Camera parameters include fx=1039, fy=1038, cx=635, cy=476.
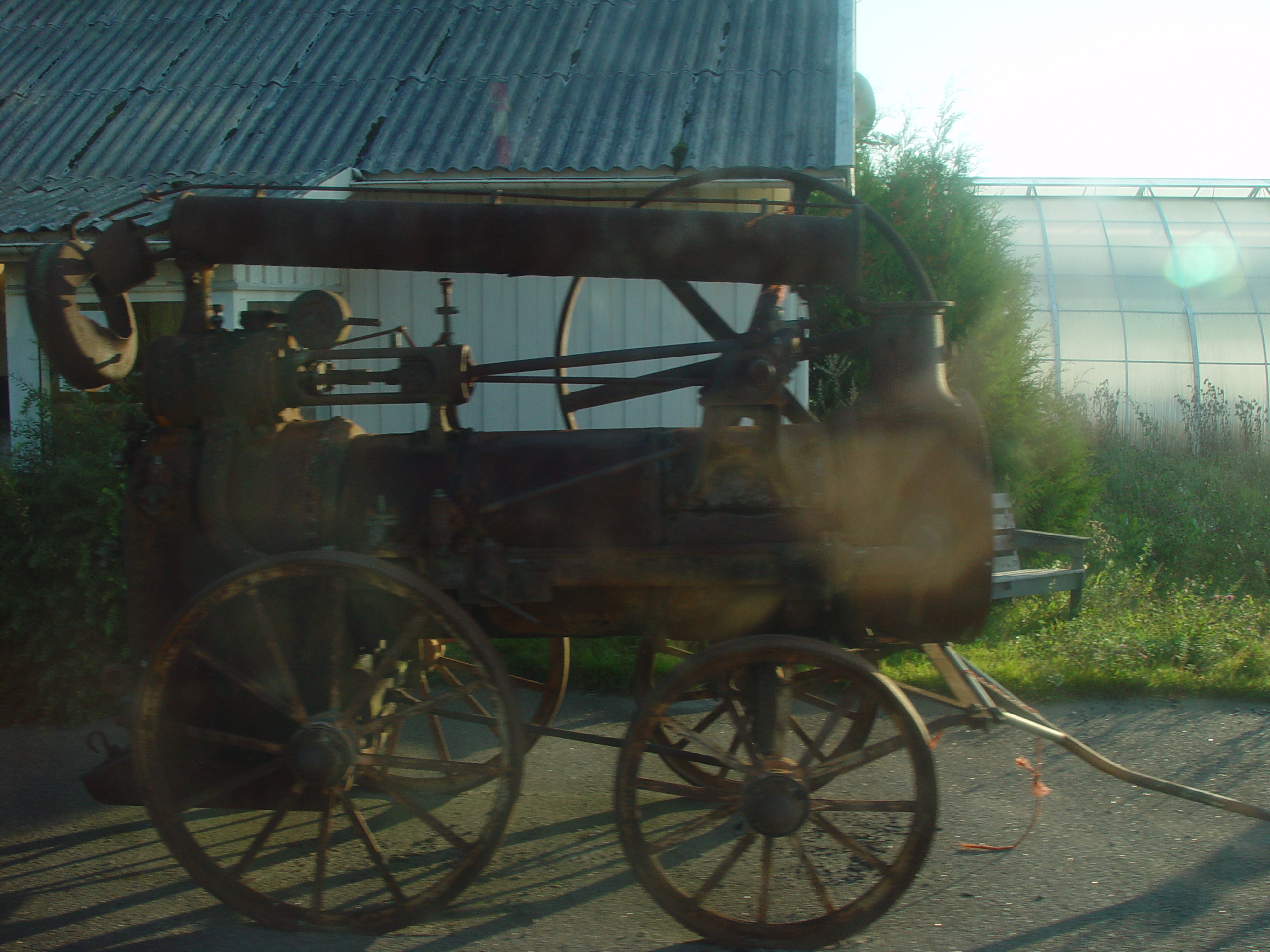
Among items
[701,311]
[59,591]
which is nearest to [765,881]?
[701,311]

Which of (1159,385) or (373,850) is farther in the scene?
(1159,385)

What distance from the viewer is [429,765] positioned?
2963 mm

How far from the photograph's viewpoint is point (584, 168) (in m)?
6.87

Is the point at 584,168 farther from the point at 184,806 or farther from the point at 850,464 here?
the point at 184,806

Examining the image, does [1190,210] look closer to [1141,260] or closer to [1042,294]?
[1141,260]

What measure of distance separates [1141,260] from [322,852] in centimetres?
1573

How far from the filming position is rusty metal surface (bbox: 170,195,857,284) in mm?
3117

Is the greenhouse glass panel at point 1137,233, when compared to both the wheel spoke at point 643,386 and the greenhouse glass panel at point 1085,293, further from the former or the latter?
the wheel spoke at point 643,386

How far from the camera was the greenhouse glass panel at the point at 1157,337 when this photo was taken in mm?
13680

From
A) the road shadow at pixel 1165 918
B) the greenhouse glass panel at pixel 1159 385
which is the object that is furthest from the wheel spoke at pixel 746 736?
the greenhouse glass panel at pixel 1159 385

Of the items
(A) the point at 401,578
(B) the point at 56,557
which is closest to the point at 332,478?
(A) the point at 401,578

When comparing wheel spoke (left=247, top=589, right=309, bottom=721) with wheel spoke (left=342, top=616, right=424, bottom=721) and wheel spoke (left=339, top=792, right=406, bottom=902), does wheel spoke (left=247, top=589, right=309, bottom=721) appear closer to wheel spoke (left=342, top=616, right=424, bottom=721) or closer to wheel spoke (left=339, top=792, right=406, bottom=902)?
wheel spoke (left=342, top=616, right=424, bottom=721)

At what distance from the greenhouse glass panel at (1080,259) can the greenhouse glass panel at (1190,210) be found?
2.06 meters

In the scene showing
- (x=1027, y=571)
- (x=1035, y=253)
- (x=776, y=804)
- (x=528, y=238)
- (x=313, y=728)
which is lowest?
(x=776, y=804)
